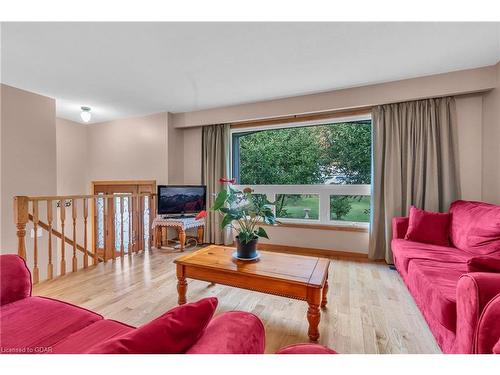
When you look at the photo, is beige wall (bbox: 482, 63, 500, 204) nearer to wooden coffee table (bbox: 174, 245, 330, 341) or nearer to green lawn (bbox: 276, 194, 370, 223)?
green lawn (bbox: 276, 194, 370, 223)

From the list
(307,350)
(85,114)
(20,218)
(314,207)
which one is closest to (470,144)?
(314,207)

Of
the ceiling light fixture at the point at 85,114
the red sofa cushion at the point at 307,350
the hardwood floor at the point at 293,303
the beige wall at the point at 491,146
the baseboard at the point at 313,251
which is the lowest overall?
the hardwood floor at the point at 293,303

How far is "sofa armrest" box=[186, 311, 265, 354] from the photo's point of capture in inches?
23.5

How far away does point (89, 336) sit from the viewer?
0.95 meters

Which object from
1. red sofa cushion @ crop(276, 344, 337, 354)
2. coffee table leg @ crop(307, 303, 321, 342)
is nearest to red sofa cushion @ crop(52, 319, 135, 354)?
red sofa cushion @ crop(276, 344, 337, 354)

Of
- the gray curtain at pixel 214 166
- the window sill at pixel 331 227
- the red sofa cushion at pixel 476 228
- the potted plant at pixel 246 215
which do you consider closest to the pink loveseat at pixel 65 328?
the potted plant at pixel 246 215

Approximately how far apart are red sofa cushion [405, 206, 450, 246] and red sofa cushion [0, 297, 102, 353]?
276cm

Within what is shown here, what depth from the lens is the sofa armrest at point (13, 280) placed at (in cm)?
117

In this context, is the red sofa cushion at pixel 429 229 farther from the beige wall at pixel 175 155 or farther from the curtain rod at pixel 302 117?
the beige wall at pixel 175 155

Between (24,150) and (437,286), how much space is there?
4595 millimetres

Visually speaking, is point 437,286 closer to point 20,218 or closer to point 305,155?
point 305,155

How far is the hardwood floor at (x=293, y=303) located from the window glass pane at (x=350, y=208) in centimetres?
69

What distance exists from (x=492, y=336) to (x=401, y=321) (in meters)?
0.93

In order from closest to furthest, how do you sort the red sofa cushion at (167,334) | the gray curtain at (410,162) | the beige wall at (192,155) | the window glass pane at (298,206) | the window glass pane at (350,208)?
the red sofa cushion at (167,334), the gray curtain at (410,162), the window glass pane at (350,208), the window glass pane at (298,206), the beige wall at (192,155)
